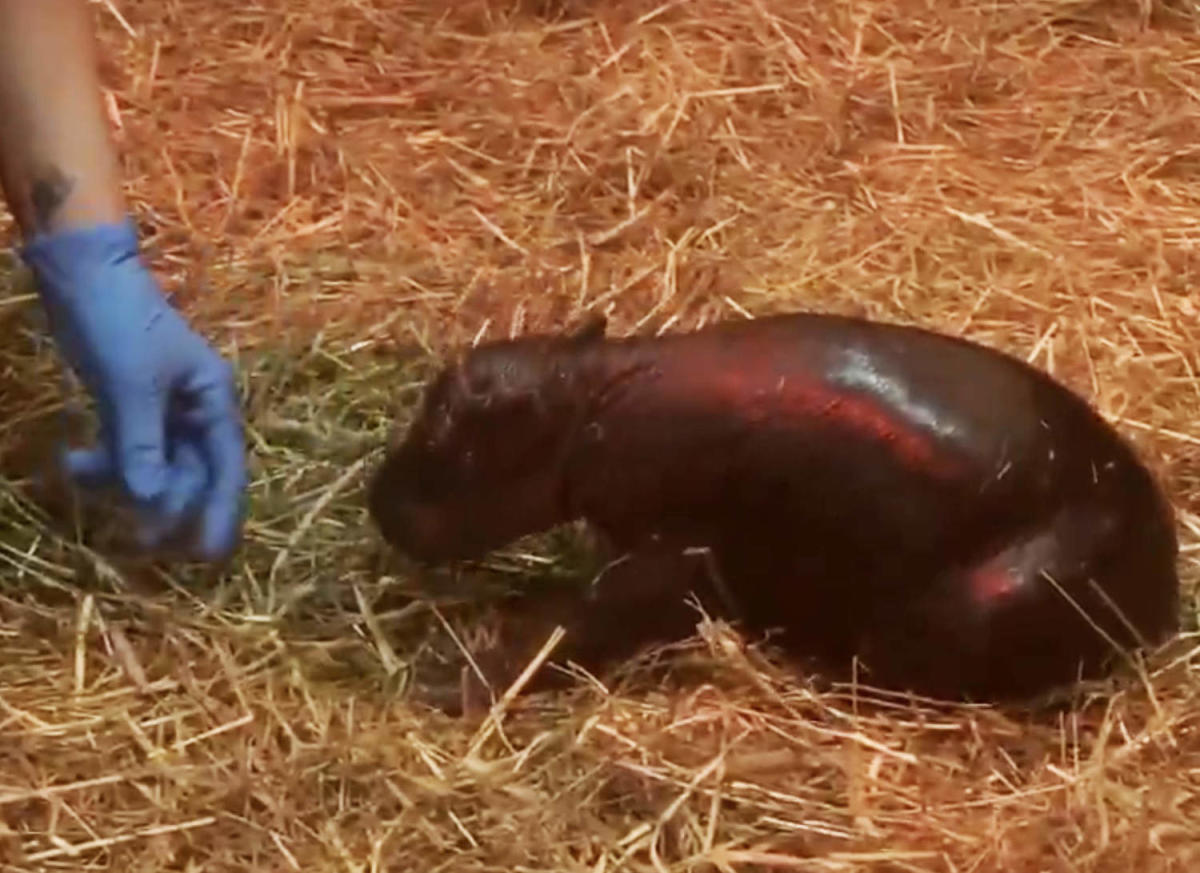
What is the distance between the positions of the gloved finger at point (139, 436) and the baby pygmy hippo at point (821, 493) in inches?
7.2

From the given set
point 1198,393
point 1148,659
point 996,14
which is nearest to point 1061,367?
point 1198,393

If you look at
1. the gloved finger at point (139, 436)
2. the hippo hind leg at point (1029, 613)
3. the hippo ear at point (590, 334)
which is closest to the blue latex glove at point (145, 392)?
the gloved finger at point (139, 436)

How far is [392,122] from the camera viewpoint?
92.9 inches

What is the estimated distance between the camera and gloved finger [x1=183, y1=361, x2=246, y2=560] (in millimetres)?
1581

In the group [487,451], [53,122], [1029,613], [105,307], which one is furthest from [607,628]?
[53,122]

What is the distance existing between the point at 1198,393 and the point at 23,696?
1.12 meters

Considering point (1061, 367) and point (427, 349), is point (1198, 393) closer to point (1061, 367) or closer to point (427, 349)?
point (1061, 367)

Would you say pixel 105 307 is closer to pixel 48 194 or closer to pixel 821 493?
pixel 48 194

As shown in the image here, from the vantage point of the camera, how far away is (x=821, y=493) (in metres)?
1.50

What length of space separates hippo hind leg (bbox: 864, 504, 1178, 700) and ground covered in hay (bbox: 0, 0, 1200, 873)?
0.11 feet

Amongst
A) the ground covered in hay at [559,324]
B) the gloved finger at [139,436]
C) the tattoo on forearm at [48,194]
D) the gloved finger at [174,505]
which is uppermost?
the tattoo on forearm at [48,194]

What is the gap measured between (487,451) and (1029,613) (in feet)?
1.40

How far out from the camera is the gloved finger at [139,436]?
1573 mm

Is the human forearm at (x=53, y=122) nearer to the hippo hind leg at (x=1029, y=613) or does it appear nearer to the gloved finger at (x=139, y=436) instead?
the gloved finger at (x=139, y=436)
